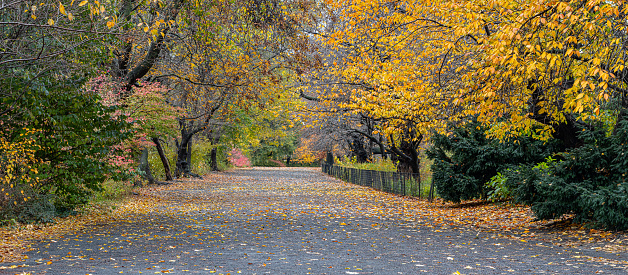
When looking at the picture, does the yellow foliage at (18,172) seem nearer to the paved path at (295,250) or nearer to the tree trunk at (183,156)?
the paved path at (295,250)

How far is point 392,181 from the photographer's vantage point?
19.3 m

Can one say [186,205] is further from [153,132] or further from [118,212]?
[153,132]

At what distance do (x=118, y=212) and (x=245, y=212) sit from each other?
127 inches

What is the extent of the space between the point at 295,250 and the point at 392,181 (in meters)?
12.5

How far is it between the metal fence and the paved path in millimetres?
5670

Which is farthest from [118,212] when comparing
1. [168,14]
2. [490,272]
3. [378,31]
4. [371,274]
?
[490,272]

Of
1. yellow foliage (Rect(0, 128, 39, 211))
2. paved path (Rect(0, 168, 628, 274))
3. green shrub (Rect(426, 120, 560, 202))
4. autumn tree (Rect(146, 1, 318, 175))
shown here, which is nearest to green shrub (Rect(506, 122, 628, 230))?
paved path (Rect(0, 168, 628, 274))

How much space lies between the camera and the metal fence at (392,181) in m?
16.9

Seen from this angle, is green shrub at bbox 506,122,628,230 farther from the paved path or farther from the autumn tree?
the autumn tree

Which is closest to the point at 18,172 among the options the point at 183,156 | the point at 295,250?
the point at 295,250

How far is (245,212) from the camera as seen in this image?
1275 centimetres

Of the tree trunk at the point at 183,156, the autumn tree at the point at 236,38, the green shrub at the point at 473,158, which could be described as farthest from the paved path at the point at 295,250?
the tree trunk at the point at 183,156

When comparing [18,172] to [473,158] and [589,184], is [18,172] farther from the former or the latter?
[473,158]

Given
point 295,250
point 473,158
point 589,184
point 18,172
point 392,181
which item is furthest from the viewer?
point 392,181
